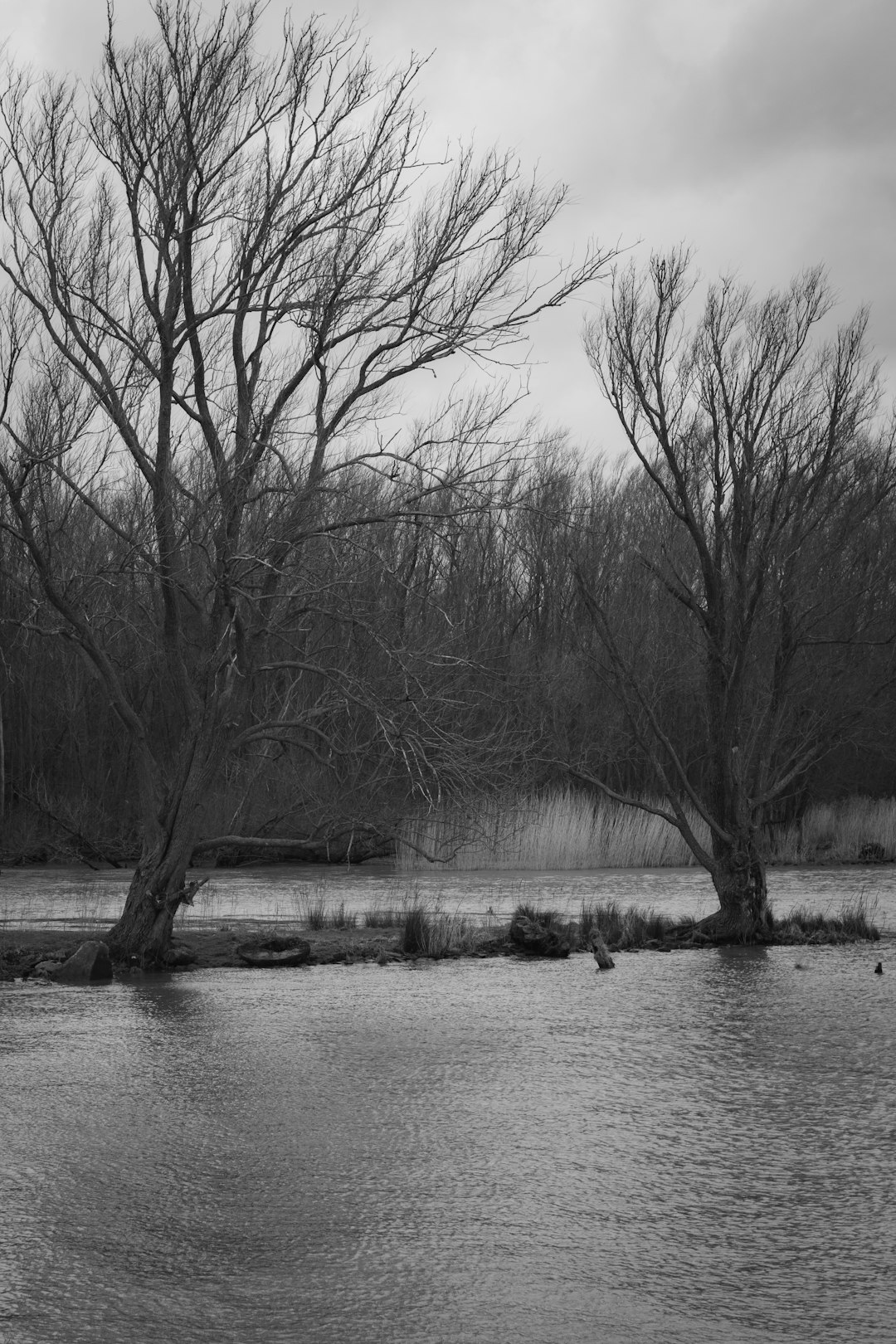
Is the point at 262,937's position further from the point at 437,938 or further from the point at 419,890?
the point at 419,890

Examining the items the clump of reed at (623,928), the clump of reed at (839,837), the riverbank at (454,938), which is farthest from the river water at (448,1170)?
the clump of reed at (839,837)

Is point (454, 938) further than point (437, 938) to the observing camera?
Yes

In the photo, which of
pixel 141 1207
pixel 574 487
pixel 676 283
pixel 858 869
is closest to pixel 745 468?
pixel 676 283

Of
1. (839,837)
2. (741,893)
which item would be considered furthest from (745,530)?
(839,837)

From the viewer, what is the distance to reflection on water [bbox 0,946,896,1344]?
4578mm

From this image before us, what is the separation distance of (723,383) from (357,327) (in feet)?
12.9

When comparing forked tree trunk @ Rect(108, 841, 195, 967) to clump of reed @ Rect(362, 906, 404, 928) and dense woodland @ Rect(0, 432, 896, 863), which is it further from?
clump of reed @ Rect(362, 906, 404, 928)

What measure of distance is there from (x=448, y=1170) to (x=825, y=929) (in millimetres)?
9263

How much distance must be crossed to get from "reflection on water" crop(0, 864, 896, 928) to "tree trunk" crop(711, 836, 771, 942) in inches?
75.5

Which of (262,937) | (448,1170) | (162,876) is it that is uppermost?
(162,876)

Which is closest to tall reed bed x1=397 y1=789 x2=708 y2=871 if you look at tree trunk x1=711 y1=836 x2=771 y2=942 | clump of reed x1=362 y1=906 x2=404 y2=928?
clump of reed x1=362 y1=906 x2=404 y2=928

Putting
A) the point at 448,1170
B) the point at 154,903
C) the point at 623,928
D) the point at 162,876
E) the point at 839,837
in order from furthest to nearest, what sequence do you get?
the point at 839,837
the point at 623,928
the point at 154,903
the point at 162,876
the point at 448,1170

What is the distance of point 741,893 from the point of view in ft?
47.2

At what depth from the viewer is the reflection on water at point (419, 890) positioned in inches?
679
